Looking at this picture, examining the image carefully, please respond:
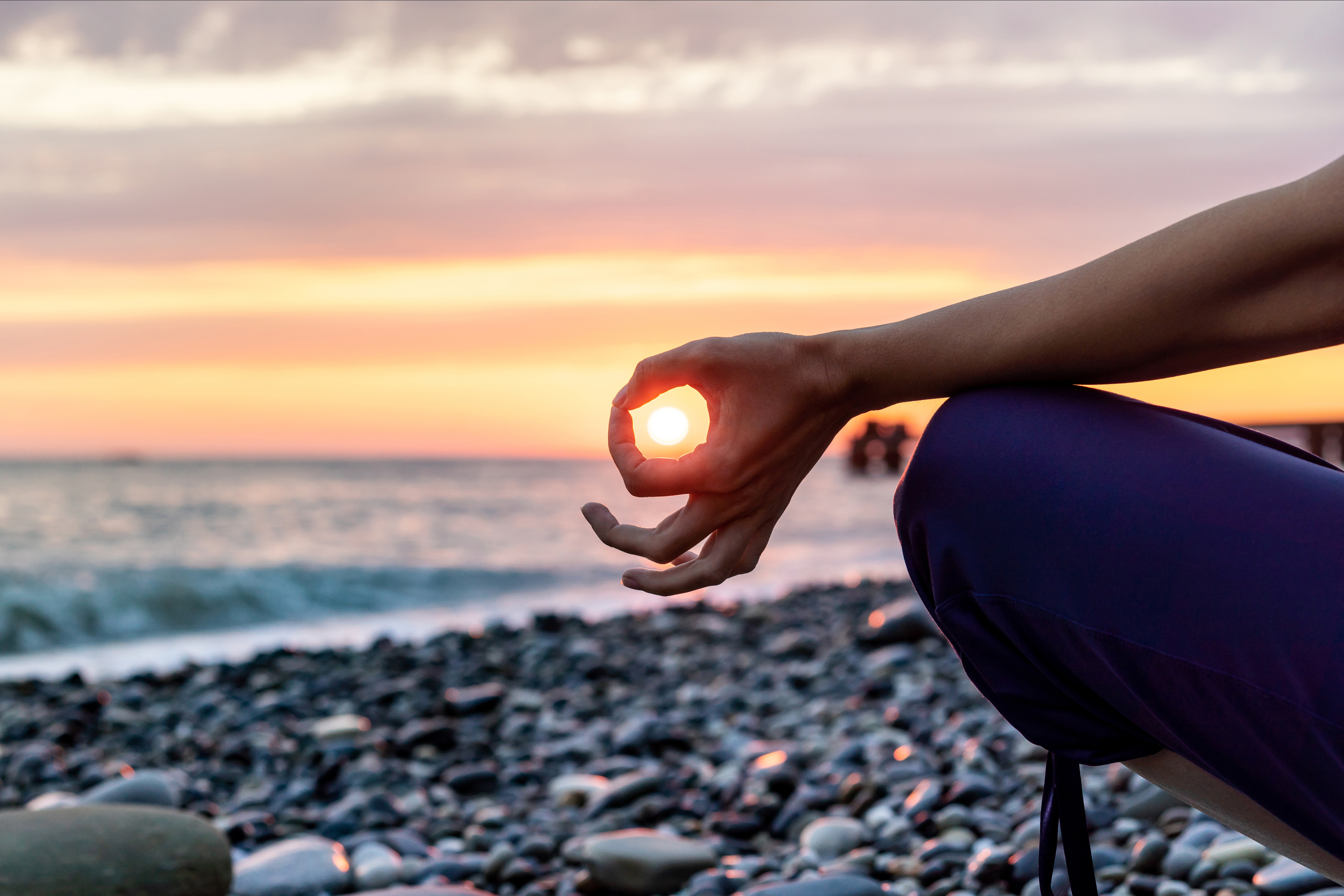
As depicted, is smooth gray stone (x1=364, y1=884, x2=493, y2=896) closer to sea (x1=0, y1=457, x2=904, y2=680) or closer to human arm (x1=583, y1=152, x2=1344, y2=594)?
human arm (x1=583, y1=152, x2=1344, y2=594)

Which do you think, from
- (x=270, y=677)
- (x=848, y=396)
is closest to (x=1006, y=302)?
(x=848, y=396)

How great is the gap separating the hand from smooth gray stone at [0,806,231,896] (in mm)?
1760

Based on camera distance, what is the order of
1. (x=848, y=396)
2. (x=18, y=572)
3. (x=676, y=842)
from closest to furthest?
(x=848, y=396), (x=676, y=842), (x=18, y=572)

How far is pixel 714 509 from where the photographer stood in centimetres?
127

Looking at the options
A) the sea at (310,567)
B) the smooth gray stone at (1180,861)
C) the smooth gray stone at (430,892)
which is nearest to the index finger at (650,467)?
the smooth gray stone at (430,892)

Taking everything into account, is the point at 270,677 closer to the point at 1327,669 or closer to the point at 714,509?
the point at 714,509

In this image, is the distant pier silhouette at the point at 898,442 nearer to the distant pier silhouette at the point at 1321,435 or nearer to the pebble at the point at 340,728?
the distant pier silhouette at the point at 1321,435

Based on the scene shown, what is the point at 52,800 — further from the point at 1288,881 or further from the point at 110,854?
the point at 1288,881

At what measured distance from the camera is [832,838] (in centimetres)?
282

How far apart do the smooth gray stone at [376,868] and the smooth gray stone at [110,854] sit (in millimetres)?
333

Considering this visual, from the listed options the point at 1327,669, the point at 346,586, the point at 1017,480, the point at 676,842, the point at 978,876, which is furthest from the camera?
the point at 346,586

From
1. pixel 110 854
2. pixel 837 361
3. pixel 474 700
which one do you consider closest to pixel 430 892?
pixel 110 854

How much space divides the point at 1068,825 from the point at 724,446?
1.86 ft

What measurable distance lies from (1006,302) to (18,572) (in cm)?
1171
